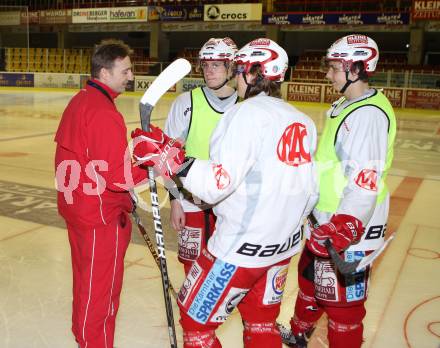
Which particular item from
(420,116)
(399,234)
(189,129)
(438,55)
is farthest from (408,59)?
(189,129)

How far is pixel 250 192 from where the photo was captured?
1780mm

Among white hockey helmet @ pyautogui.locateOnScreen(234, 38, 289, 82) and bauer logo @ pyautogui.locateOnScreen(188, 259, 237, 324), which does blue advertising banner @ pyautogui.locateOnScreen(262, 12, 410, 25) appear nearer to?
white hockey helmet @ pyautogui.locateOnScreen(234, 38, 289, 82)

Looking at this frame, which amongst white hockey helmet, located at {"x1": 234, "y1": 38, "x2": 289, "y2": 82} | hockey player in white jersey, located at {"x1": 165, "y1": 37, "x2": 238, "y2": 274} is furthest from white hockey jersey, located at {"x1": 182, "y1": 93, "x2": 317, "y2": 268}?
hockey player in white jersey, located at {"x1": 165, "y1": 37, "x2": 238, "y2": 274}

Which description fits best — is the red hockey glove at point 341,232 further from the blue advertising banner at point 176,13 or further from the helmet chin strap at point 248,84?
the blue advertising banner at point 176,13

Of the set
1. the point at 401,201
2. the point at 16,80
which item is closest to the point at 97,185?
the point at 401,201

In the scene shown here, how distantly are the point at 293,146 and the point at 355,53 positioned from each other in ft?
2.32

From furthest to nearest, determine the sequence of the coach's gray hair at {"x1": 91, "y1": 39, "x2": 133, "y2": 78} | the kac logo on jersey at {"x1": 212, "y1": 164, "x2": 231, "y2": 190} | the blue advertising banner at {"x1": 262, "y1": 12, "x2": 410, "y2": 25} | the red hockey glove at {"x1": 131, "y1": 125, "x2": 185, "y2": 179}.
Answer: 1. the blue advertising banner at {"x1": 262, "y1": 12, "x2": 410, "y2": 25}
2. the coach's gray hair at {"x1": 91, "y1": 39, "x2": 133, "y2": 78}
3. the red hockey glove at {"x1": 131, "y1": 125, "x2": 185, "y2": 179}
4. the kac logo on jersey at {"x1": 212, "y1": 164, "x2": 231, "y2": 190}

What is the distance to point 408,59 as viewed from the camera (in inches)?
864

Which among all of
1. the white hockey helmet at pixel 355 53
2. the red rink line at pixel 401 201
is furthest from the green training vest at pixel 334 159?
the red rink line at pixel 401 201

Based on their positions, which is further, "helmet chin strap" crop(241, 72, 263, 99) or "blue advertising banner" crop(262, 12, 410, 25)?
"blue advertising banner" crop(262, 12, 410, 25)

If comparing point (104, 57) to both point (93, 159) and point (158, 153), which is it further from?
point (158, 153)

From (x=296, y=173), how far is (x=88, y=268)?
3.26 feet

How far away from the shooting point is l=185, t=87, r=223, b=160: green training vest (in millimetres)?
2729

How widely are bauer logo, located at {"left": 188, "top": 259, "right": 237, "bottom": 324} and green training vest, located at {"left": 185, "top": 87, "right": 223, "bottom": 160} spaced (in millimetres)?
1013
